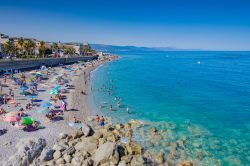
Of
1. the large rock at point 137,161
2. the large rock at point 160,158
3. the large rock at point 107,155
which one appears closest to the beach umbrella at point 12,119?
the large rock at point 107,155

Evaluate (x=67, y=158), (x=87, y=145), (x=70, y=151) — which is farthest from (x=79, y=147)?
(x=67, y=158)

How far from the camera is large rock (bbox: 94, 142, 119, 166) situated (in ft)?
66.1

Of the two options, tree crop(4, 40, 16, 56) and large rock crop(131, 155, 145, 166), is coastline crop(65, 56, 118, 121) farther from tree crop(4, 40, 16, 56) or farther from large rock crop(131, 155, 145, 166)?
tree crop(4, 40, 16, 56)

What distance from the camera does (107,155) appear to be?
2044cm

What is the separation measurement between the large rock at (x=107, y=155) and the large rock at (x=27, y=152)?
4987 mm

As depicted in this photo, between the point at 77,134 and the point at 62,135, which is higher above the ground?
the point at 77,134

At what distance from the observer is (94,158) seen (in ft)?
68.1

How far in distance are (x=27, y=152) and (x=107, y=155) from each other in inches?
248

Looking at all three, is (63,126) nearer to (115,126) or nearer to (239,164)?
(115,126)

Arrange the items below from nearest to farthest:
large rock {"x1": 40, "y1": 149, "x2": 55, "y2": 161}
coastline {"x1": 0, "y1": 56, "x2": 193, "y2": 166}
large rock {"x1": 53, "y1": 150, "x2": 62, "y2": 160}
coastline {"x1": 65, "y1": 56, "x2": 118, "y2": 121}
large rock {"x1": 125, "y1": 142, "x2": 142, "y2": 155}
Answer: coastline {"x1": 0, "y1": 56, "x2": 193, "y2": 166}, large rock {"x1": 40, "y1": 149, "x2": 55, "y2": 161}, large rock {"x1": 53, "y1": 150, "x2": 62, "y2": 160}, large rock {"x1": 125, "y1": 142, "x2": 142, "y2": 155}, coastline {"x1": 65, "y1": 56, "x2": 118, "y2": 121}

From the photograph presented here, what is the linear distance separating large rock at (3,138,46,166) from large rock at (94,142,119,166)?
499 centimetres

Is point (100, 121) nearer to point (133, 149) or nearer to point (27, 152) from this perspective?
point (133, 149)

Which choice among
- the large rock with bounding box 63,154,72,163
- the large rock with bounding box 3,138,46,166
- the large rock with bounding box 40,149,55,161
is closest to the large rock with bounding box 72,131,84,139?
the large rock with bounding box 3,138,46,166

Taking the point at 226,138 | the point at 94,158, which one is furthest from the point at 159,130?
the point at 94,158
